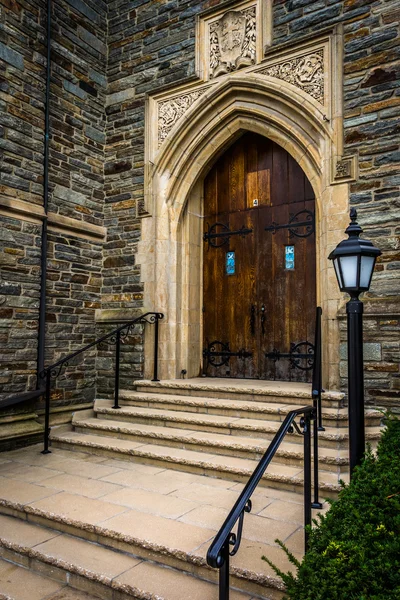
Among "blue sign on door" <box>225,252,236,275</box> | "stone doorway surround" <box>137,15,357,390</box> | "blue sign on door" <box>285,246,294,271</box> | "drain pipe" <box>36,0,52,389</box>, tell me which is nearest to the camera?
"stone doorway surround" <box>137,15,357,390</box>

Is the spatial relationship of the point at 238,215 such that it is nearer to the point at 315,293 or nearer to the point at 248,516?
the point at 315,293

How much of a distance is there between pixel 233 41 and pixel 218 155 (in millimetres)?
1265

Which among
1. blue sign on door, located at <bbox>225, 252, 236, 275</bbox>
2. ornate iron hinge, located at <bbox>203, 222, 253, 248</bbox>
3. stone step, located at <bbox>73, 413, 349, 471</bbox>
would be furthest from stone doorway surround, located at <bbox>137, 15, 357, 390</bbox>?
stone step, located at <bbox>73, 413, 349, 471</bbox>

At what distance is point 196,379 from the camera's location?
5.70 m

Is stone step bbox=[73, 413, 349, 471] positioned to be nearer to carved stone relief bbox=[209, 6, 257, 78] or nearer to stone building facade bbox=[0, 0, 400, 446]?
stone building facade bbox=[0, 0, 400, 446]

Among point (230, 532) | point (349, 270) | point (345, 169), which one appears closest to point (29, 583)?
point (230, 532)

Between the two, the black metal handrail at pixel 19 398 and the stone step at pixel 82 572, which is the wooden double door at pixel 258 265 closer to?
the black metal handrail at pixel 19 398

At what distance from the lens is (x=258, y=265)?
18.7 feet

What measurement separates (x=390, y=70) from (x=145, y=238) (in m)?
3.15

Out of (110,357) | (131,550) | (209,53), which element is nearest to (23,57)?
(209,53)

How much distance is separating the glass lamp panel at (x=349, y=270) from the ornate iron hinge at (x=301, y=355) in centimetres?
270

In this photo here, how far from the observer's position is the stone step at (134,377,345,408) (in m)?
4.36

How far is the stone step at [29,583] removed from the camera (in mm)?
2443

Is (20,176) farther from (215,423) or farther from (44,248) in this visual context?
(215,423)
